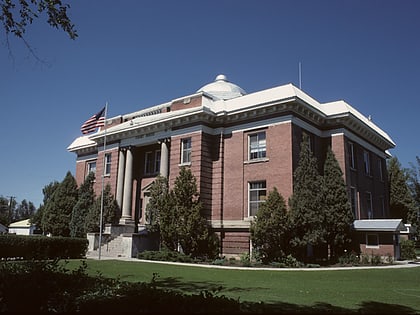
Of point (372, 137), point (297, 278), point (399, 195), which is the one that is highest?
point (372, 137)

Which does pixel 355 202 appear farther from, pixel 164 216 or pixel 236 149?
pixel 164 216

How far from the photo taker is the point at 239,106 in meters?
27.6

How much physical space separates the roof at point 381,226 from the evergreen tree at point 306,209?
154 inches

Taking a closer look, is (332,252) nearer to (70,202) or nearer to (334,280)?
(334,280)

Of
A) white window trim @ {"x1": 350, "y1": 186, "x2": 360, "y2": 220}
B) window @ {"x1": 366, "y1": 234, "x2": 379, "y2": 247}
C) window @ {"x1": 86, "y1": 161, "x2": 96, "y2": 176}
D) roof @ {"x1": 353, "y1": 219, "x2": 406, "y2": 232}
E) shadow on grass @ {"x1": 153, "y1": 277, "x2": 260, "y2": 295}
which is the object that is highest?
window @ {"x1": 86, "y1": 161, "x2": 96, "y2": 176}

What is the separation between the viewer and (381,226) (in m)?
24.4

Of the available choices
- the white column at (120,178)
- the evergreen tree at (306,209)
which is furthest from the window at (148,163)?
the evergreen tree at (306,209)

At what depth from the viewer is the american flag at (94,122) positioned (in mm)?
29344

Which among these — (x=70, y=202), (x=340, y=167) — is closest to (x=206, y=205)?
(x=340, y=167)

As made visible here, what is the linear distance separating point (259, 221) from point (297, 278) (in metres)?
6.86

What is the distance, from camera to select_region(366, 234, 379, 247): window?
2489 centimetres

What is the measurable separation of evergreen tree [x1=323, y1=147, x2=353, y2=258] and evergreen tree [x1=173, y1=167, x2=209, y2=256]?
25.1 feet

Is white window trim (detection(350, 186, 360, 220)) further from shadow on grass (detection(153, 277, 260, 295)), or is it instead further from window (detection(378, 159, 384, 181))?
shadow on grass (detection(153, 277, 260, 295))

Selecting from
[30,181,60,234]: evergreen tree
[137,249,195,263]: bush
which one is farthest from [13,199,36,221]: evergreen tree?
[137,249,195,263]: bush
